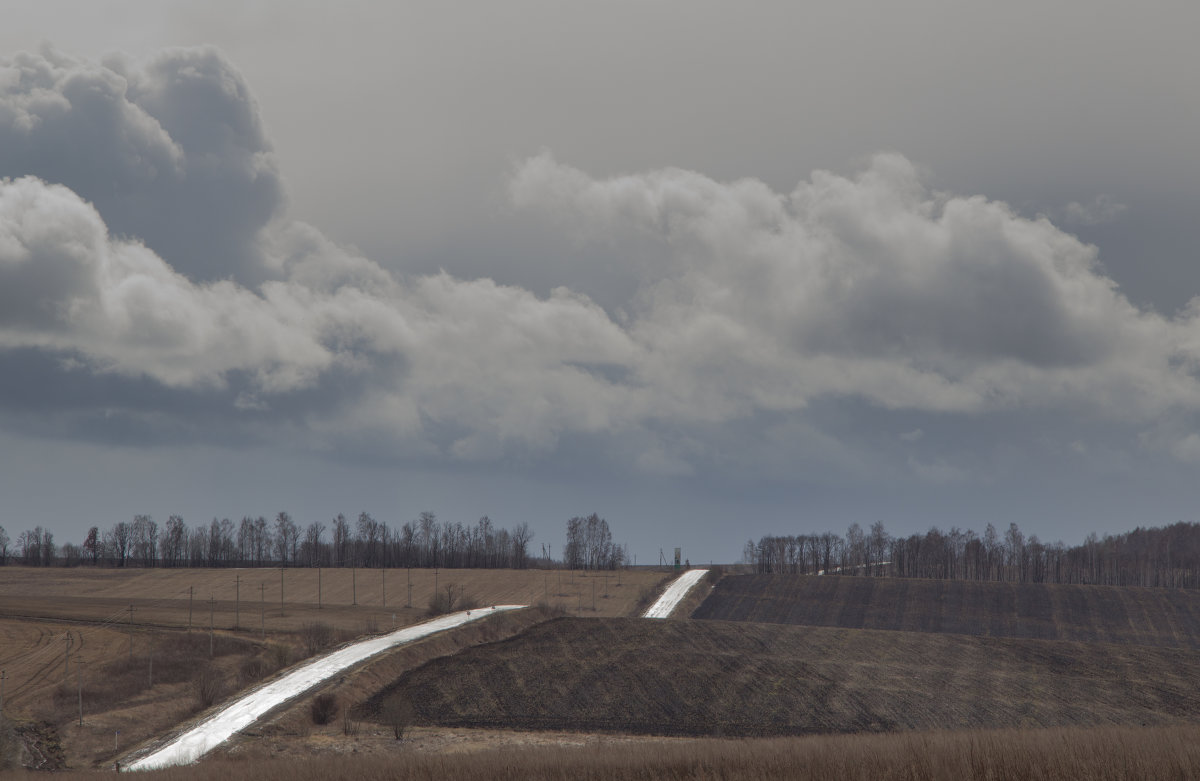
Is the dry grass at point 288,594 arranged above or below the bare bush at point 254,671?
below

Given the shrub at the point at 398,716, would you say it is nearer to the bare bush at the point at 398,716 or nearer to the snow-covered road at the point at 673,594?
the bare bush at the point at 398,716

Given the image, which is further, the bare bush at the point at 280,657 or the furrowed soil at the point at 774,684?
the bare bush at the point at 280,657

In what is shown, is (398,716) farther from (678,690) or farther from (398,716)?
(678,690)

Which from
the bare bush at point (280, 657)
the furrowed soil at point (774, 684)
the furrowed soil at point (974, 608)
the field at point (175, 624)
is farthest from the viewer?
the furrowed soil at point (974, 608)

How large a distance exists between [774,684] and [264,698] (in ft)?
119

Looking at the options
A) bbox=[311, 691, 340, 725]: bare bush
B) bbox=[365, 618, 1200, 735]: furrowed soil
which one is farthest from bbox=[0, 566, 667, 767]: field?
bbox=[365, 618, 1200, 735]: furrowed soil

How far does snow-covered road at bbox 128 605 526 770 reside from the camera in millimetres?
50531

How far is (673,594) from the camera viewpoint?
475 ft

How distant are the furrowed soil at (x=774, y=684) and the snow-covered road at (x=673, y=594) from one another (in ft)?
114

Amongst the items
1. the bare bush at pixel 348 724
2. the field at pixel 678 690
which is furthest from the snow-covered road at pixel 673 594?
the bare bush at pixel 348 724

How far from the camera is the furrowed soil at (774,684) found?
64.8 m

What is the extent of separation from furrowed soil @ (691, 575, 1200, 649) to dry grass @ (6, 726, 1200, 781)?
97313 millimetres

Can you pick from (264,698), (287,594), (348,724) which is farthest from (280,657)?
(287,594)

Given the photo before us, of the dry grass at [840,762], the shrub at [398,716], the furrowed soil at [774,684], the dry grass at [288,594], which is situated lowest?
the dry grass at [288,594]
